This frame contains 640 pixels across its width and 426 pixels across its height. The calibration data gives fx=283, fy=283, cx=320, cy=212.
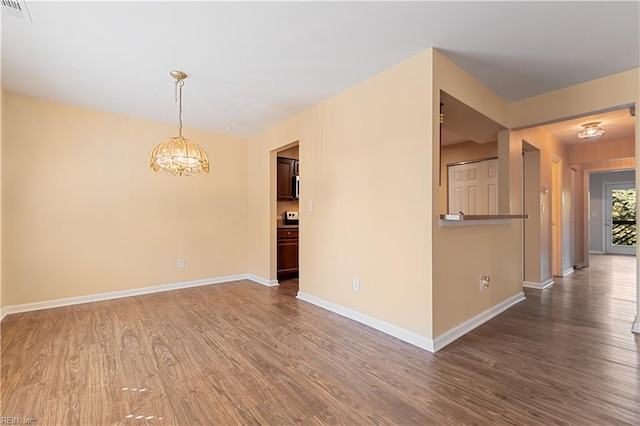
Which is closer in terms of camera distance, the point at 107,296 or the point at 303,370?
the point at 303,370

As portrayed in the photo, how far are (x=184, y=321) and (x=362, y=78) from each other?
3094mm

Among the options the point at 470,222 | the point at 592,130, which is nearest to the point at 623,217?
the point at 592,130

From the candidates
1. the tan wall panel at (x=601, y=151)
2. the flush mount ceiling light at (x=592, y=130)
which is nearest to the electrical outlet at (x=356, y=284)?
the flush mount ceiling light at (x=592, y=130)

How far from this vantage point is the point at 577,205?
20.6ft

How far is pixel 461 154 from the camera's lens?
5.09 meters

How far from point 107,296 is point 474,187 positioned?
5829 mm

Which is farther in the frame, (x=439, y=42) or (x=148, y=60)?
(x=148, y=60)

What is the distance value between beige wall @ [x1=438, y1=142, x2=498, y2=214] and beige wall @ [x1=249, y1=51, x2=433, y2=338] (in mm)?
2566

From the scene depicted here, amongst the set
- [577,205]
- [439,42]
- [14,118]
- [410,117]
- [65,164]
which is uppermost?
[439,42]

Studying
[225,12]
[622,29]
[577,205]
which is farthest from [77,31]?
[577,205]

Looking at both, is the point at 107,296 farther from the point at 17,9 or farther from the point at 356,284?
the point at 356,284

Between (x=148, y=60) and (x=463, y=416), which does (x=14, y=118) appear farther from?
(x=463, y=416)

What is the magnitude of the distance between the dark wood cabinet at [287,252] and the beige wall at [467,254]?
112 inches

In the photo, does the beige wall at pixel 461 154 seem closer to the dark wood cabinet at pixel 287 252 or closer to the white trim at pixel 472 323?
the white trim at pixel 472 323
